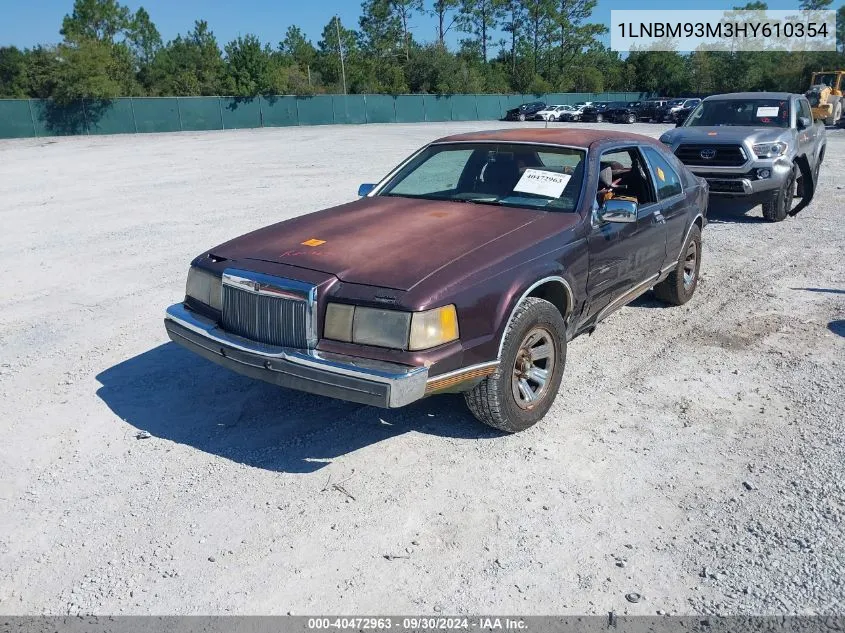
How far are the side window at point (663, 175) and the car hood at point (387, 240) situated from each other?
1640 millimetres

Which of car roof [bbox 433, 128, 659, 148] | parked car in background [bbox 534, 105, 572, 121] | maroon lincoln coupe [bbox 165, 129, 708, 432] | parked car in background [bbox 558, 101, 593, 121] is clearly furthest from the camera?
parked car in background [bbox 534, 105, 572, 121]

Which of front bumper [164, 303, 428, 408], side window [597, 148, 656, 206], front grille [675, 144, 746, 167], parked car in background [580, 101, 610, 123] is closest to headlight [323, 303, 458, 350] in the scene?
front bumper [164, 303, 428, 408]

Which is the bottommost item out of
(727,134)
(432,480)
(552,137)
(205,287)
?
(432,480)

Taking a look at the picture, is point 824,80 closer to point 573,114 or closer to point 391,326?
point 573,114

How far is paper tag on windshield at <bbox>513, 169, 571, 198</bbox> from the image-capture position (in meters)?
4.70

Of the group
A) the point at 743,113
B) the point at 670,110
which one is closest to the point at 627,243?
the point at 743,113

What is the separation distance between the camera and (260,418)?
436 cm

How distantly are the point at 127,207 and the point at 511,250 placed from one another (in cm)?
980

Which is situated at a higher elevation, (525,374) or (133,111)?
(133,111)

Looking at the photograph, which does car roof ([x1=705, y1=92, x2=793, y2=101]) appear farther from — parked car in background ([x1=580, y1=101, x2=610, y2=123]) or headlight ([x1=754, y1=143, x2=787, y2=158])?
parked car in background ([x1=580, y1=101, x2=610, y2=123])

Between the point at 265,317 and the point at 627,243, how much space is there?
8.64 ft

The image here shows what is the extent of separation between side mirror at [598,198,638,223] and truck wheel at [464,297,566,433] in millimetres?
834

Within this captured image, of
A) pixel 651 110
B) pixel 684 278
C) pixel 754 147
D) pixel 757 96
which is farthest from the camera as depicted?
pixel 651 110

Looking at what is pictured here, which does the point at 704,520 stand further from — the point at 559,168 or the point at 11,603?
the point at 11,603
